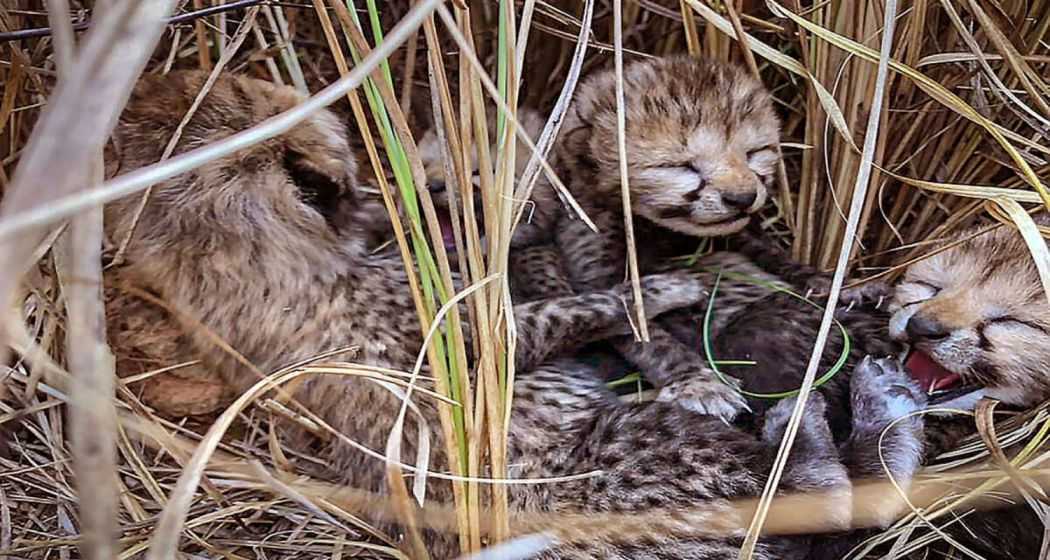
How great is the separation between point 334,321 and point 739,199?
0.88 meters

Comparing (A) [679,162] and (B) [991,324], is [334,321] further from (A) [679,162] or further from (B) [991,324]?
(B) [991,324]

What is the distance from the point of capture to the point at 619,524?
71.4 inches

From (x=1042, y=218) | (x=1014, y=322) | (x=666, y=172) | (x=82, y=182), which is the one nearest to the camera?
(x=82, y=182)

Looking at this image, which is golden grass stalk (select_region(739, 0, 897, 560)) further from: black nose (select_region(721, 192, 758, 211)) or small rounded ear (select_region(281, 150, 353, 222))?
small rounded ear (select_region(281, 150, 353, 222))

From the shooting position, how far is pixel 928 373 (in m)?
2.20

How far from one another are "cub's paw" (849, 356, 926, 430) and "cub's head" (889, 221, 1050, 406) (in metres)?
0.07

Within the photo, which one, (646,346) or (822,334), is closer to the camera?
(822,334)

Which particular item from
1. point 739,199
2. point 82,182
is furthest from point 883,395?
point 82,182

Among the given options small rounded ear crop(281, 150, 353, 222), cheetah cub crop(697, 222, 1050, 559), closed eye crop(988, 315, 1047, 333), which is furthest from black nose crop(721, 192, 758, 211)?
small rounded ear crop(281, 150, 353, 222)

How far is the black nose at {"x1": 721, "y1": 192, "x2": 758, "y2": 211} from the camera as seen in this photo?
2193 mm

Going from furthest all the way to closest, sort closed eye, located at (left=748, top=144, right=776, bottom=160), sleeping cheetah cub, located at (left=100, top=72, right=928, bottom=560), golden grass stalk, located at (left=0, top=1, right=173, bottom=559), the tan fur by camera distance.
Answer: closed eye, located at (left=748, top=144, right=776, bottom=160)
the tan fur
sleeping cheetah cub, located at (left=100, top=72, right=928, bottom=560)
golden grass stalk, located at (left=0, top=1, right=173, bottom=559)

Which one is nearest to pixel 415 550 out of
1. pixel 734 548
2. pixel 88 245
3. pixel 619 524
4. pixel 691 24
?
pixel 619 524

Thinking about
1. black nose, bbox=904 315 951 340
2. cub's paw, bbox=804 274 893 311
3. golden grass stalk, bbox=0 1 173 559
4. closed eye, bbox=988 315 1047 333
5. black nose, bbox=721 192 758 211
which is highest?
golden grass stalk, bbox=0 1 173 559

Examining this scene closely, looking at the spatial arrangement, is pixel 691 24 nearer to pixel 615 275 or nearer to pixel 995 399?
pixel 615 275
